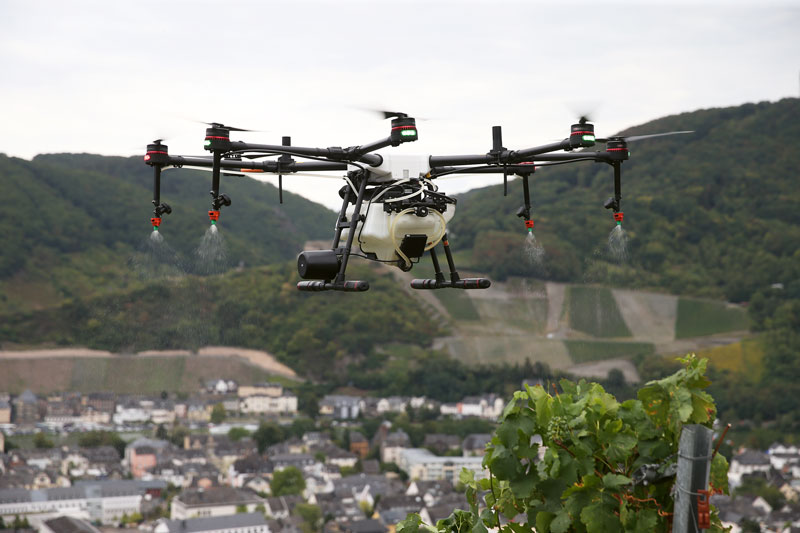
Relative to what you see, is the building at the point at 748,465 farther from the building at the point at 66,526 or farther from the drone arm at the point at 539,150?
the drone arm at the point at 539,150

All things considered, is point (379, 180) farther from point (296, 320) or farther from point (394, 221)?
point (296, 320)

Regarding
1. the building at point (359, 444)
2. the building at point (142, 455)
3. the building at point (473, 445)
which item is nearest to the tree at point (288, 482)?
the building at point (359, 444)

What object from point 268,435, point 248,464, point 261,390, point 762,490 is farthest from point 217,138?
point 261,390

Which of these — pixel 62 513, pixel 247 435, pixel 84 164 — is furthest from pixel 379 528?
pixel 84 164

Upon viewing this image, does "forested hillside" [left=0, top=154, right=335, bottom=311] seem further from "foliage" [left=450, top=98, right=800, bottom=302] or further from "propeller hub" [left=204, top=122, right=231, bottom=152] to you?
"propeller hub" [left=204, top=122, right=231, bottom=152]

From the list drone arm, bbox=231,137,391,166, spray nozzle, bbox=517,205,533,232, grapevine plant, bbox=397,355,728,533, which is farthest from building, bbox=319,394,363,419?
grapevine plant, bbox=397,355,728,533
